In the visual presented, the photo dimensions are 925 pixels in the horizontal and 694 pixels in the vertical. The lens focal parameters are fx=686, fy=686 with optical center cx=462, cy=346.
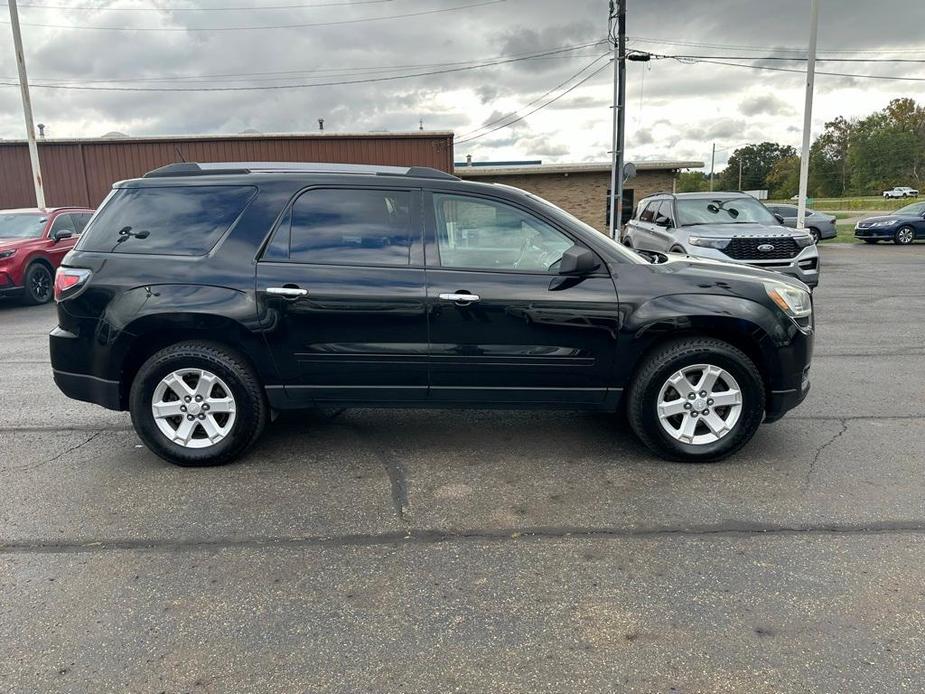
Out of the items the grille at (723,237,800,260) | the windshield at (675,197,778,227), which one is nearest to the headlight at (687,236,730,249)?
the grille at (723,237,800,260)

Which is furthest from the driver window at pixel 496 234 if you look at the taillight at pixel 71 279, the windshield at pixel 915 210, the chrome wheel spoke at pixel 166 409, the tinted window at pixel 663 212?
the windshield at pixel 915 210

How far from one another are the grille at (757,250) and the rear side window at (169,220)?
28.3 ft

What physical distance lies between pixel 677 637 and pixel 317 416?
11.3 ft

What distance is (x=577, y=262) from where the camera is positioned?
4.12m

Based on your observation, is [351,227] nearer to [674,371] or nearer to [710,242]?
[674,371]

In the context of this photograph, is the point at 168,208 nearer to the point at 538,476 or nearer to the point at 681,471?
the point at 538,476

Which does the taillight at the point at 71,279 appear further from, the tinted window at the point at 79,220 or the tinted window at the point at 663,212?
the tinted window at the point at 663,212

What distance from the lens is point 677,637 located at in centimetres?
264

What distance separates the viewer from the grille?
10.9m

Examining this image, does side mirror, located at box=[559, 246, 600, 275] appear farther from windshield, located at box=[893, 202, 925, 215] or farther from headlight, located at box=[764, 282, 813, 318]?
windshield, located at box=[893, 202, 925, 215]

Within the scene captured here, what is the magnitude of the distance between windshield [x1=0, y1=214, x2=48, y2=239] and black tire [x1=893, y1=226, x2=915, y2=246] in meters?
24.4

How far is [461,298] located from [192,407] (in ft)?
5.99

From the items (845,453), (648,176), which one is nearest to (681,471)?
(845,453)

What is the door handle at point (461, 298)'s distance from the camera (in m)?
4.15
